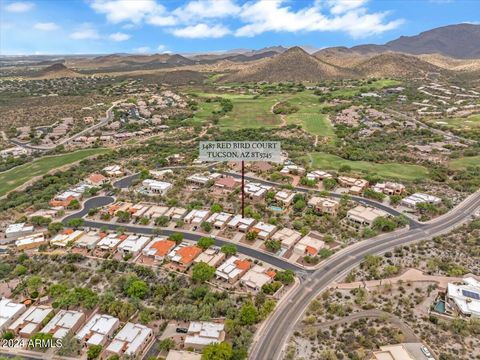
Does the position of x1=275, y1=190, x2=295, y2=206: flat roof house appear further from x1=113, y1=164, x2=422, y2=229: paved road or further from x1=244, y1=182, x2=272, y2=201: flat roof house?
x1=113, y1=164, x2=422, y2=229: paved road

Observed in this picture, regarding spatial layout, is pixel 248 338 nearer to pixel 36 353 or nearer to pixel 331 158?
pixel 36 353

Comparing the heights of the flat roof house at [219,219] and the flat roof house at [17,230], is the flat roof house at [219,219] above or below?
above

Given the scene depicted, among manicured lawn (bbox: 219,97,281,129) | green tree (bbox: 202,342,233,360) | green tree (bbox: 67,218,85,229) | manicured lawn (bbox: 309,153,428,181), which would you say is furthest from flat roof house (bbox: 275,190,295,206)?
manicured lawn (bbox: 219,97,281,129)

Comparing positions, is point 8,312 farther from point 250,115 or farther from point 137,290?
point 250,115

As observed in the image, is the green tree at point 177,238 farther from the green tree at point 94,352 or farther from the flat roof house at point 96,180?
the flat roof house at point 96,180

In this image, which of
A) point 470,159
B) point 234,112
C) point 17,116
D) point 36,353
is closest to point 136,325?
point 36,353

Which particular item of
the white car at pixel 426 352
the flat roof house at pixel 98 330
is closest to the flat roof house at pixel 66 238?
the flat roof house at pixel 98 330

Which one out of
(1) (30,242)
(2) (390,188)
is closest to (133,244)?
(1) (30,242)
